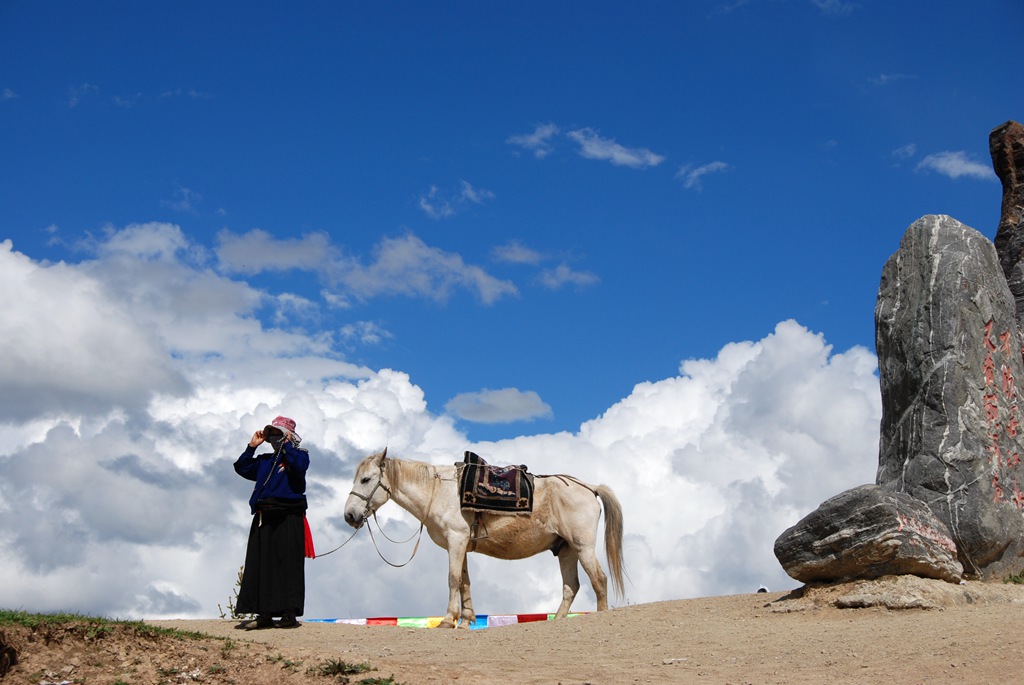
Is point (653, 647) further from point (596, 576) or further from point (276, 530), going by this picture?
point (276, 530)

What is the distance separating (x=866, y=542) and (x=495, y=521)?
472cm

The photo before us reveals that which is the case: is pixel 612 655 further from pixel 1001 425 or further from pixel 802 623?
pixel 1001 425

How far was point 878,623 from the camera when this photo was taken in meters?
11.5

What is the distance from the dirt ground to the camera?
29.2ft

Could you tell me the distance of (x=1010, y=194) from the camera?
726 inches

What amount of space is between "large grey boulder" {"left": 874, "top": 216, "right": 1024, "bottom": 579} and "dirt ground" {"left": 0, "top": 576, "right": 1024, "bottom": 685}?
927 mm

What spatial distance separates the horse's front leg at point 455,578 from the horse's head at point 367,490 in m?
1.11

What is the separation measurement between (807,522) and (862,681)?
359 cm

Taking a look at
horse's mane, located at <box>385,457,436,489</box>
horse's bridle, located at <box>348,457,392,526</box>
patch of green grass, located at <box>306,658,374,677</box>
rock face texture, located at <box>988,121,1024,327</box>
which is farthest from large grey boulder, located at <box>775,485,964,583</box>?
rock face texture, located at <box>988,121,1024,327</box>

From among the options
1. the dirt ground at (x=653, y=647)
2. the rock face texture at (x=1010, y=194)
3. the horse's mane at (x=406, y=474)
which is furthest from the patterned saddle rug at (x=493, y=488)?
the rock face texture at (x=1010, y=194)

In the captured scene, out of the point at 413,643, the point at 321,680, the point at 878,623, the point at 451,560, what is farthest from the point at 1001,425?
the point at 321,680

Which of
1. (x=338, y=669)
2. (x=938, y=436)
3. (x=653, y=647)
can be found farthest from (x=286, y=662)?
(x=938, y=436)

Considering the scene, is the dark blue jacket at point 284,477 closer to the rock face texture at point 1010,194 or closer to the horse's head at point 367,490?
the horse's head at point 367,490

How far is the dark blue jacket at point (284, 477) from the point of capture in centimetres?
1205
